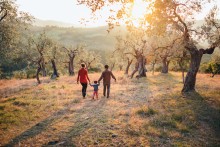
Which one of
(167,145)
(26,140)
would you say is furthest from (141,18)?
(26,140)

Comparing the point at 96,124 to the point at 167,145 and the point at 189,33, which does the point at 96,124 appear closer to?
the point at 167,145

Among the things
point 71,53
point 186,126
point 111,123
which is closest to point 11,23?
point 111,123

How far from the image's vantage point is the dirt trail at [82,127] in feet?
31.5

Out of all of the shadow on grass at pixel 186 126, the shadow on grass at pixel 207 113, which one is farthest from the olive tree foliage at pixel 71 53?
the shadow on grass at pixel 186 126

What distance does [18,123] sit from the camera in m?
12.0

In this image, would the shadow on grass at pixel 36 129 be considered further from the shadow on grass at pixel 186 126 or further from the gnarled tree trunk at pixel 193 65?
the gnarled tree trunk at pixel 193 65

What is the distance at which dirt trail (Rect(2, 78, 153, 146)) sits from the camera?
960 cm

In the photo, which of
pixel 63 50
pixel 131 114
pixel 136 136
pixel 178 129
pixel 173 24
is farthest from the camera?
pixel 63 50

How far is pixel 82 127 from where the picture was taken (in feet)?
36.9

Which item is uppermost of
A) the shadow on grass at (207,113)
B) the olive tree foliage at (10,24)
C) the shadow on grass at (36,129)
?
the olive tree foliage at (10,24)

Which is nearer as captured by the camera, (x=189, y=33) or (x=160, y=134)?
(x=160, y=134)

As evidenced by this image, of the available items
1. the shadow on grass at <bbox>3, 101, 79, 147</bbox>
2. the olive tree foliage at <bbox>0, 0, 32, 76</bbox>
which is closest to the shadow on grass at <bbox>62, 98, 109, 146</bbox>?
the shadow on grass at <bbox>3, 101, 79, 147</bbox>

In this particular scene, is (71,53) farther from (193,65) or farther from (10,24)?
(193,65)

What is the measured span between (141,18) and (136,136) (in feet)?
31.8
